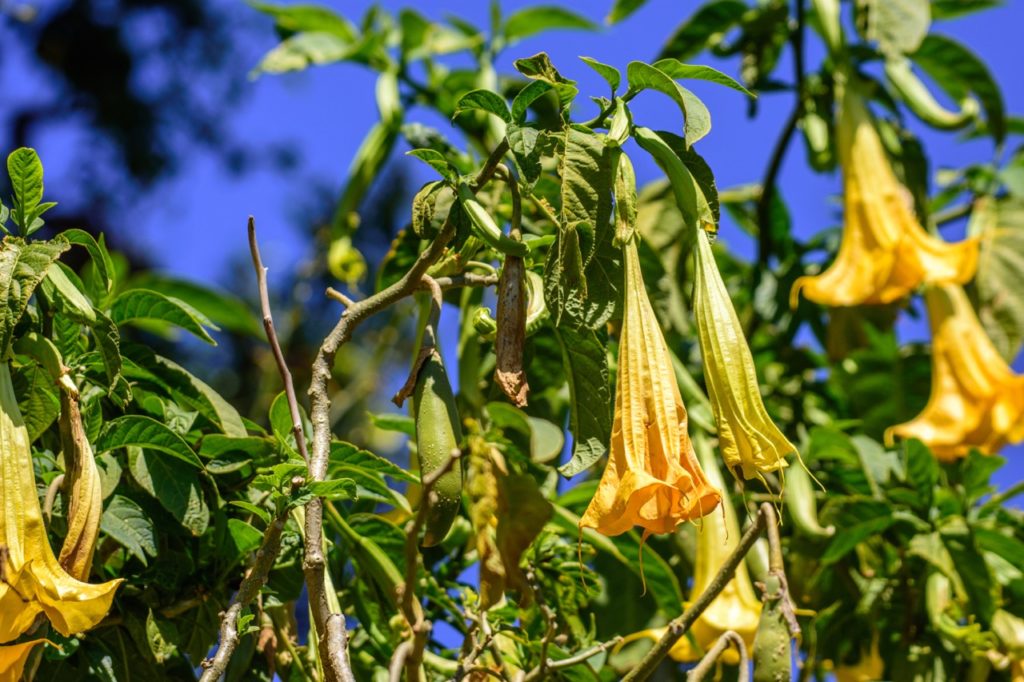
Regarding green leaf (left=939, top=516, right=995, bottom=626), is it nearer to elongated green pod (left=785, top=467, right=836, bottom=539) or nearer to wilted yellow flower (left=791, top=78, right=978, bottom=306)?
elongated green pod (left=785, top=467, right=836, bottom=539)

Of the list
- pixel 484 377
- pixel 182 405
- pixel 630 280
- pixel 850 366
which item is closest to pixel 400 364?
pixel 850 366

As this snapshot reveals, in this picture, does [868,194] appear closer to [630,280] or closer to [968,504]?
[968,504]

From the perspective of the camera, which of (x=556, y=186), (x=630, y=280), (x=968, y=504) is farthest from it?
(x=968, y=504)

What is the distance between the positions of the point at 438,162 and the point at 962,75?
136 cm

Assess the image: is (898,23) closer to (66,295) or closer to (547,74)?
(547,74)

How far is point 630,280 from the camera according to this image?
2.70 feet

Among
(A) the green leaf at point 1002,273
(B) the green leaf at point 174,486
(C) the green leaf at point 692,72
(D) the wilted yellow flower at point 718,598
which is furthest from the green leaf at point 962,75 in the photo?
(B) the green leaf at point 174,486

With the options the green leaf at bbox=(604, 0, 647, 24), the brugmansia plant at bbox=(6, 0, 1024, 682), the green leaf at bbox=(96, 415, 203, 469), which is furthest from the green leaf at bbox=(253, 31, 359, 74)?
the green leaf at bbox=(96, 415, 203, 469)

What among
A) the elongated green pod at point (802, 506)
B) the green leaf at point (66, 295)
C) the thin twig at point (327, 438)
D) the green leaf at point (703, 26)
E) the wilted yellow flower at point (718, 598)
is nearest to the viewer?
the thin twig at point (327, 438)

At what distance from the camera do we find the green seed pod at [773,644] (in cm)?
87

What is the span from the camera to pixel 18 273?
80 cm

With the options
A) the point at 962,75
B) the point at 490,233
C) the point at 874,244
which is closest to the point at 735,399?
the point at 490,233

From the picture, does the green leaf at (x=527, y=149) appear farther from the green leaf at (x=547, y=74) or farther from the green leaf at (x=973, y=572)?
the green leaf at (x=973, y=572)

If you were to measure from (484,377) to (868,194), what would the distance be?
0.73m
